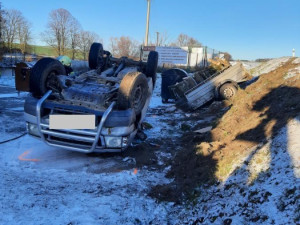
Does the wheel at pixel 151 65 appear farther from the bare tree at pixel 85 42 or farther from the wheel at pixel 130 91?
the bare tree at pixel 85 42

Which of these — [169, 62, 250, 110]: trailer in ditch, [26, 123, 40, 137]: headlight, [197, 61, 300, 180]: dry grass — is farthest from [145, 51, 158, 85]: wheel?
[169, 62, 250, 110]: trailer in ditch

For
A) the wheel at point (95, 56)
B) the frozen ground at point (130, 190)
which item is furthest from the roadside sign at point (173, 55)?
the frozen ground at point (130, 190)

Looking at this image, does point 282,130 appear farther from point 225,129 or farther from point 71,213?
point 71,213

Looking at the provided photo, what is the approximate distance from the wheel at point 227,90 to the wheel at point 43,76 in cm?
616

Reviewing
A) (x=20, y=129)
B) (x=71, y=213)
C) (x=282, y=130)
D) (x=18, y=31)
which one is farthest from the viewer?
(x=18, y=31)

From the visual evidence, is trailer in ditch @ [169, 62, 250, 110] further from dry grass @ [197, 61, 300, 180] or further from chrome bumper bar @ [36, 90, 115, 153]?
chrome bumper bar @ [36, 90, 115, 153]

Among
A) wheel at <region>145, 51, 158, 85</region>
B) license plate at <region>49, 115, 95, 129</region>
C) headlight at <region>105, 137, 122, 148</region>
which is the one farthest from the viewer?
wheel at <region>145, 51, 158, 85</region>

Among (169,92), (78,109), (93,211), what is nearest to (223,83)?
(169,92)

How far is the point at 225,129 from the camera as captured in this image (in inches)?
192

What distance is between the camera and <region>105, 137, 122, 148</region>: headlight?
3.92 m

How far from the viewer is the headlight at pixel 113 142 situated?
12.9 ft

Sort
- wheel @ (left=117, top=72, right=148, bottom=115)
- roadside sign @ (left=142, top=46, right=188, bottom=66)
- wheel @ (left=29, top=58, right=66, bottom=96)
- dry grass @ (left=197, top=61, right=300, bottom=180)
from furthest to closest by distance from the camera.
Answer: roadside sign @ (left=142, top=46, right=188, bottom=66) < wheel @ (left=29, top=58, right=66, bottom=96) < wheel @ (left=117, top=72, right=148, bottom=115) < dry grass @ (left=197, top=61, right=300, bottom=180)

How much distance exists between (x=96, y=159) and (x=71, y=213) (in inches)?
66.0

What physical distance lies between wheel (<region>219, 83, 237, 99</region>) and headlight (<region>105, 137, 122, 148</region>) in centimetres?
608
